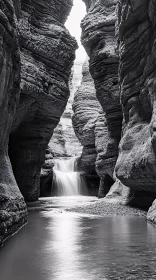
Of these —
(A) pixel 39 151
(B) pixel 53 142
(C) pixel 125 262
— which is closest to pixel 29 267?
(C) pixel 125 262

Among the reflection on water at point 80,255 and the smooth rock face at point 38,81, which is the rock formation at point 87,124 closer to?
the smooth rock face at point 38,81

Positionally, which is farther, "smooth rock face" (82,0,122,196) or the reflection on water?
"smooth rock face" (82,0,122,196)

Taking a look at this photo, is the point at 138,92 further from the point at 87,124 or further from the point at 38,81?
the point at 87,124

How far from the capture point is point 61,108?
17.2 metres

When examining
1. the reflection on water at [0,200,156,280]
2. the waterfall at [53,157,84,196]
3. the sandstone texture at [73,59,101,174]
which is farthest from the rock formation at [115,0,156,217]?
the waterfall at [53,157,84,196]

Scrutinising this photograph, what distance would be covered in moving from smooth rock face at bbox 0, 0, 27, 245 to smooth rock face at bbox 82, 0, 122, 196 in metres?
12.1

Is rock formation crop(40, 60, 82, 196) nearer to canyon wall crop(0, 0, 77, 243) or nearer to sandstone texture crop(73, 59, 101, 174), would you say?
sandstone texture crop(73, 59, 101, 174)

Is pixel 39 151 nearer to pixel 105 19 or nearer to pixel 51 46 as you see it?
pixel 51 46

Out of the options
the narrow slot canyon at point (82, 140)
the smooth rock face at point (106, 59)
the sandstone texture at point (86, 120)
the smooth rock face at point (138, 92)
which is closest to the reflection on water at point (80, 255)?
the narrow slot canyon at point (82, 140)

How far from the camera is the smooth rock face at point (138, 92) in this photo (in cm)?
964

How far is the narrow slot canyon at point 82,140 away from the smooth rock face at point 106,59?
7 cm

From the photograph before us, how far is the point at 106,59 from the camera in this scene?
61.8 feet

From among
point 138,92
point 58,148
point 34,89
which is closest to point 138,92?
point 138,92

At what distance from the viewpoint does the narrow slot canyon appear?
473 centimetres
